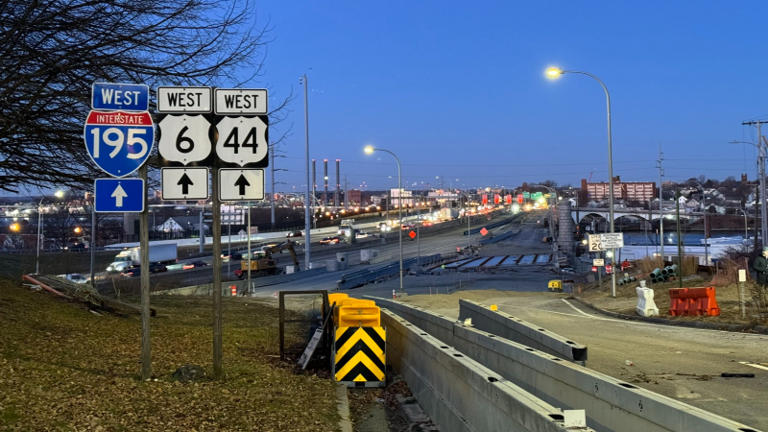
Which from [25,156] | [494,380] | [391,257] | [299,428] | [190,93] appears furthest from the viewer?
[391,257]

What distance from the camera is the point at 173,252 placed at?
75.5 metres

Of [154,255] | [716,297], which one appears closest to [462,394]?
[716,297]

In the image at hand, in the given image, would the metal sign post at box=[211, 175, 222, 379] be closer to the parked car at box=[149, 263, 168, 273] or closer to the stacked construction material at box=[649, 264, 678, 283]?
the stacked construction material at box=[649, 264, 678, 283]

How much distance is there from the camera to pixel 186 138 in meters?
9.40

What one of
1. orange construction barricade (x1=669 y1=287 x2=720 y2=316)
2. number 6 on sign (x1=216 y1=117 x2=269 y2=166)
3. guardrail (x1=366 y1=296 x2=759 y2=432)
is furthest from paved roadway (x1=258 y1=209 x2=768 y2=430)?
number 6 on sign (x1=216 y1=117 x2=269 y2=166)

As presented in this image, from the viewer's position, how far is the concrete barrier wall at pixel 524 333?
363 inches

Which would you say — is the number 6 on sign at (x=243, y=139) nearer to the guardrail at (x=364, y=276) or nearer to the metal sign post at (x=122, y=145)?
the metal sign post at (x=122, y=145)

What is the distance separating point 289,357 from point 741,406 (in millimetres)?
8166

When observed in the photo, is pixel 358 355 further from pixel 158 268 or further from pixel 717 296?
pixel 158 268

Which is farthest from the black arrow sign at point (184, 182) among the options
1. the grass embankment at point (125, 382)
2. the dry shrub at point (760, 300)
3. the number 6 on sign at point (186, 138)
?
the dry shrub at point (760, 300)

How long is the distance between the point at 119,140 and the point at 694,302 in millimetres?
18348

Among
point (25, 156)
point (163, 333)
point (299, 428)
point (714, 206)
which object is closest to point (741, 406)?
point (299, 428)

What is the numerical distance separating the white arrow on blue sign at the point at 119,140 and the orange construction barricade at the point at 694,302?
1784 centimetres

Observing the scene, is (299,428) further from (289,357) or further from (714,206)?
(714,206)
